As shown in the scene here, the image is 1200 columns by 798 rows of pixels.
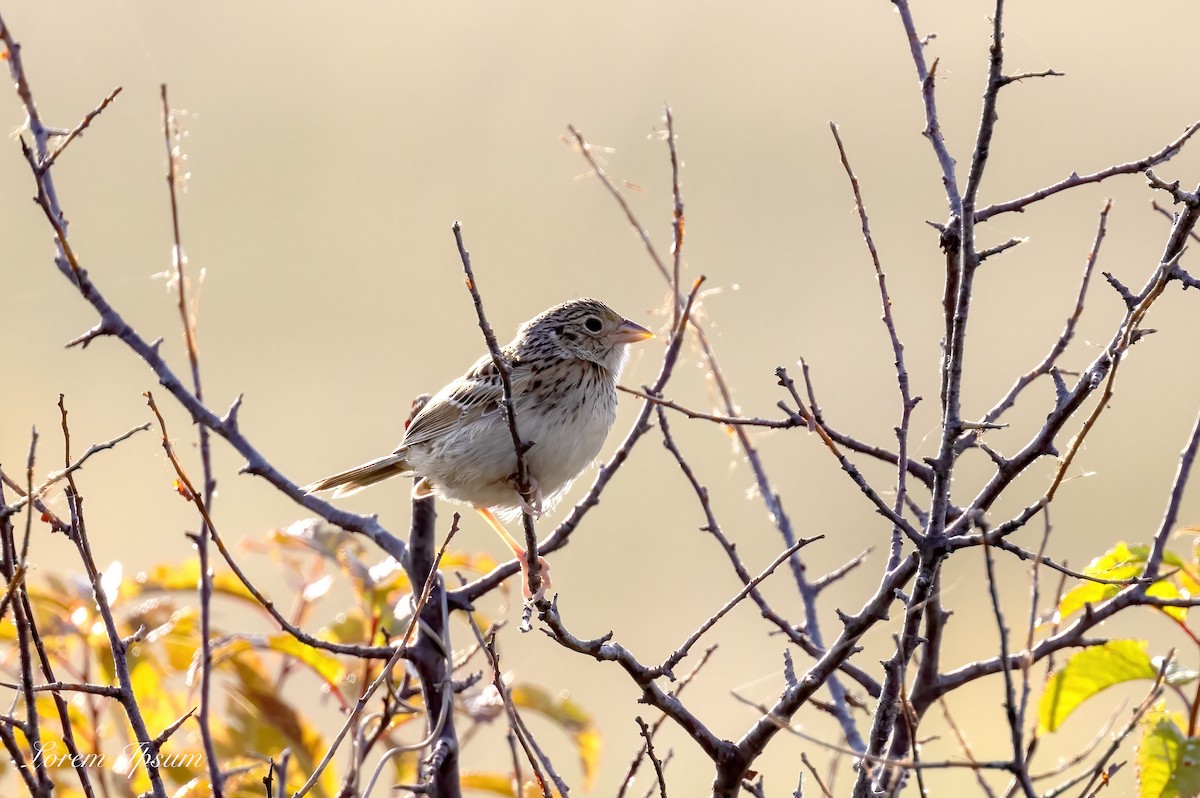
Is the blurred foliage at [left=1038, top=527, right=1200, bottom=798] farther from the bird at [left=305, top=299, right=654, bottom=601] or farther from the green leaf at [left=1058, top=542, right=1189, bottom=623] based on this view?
the bird at [left=305, top=299, right=654, bottom=601]

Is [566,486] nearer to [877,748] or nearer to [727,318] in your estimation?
[877,748]

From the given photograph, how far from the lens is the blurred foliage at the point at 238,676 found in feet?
11.0

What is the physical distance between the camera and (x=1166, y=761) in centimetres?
257

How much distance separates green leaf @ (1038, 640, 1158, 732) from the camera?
9.03ft

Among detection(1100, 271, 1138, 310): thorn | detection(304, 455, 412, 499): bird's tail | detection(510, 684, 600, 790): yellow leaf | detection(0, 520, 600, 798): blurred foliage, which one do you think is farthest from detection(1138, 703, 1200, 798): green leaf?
detection(304, 455, 412, 499): bird's tail

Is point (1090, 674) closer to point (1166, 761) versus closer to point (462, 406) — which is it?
point (1166, 761)

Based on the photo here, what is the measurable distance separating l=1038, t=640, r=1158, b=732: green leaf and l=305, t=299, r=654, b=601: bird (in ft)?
6.31

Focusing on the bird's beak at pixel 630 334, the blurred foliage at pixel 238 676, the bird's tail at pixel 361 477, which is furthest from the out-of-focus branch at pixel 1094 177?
the bird's tail at pixel 361 477

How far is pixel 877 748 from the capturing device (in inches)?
98.3

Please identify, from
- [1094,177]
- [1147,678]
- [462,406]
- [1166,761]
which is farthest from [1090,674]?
[462,406]

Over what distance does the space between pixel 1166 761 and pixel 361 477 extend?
358 cm

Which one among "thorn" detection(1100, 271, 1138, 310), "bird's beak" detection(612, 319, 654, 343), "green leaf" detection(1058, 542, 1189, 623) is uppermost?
"bird's beak" detection(612, 319, 654, 343)

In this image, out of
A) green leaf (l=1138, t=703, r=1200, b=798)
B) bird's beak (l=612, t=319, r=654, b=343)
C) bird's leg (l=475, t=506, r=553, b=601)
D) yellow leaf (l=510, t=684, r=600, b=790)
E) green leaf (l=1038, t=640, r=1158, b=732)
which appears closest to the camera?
green leaf (l=1138, t=703, r=1200, b=798)

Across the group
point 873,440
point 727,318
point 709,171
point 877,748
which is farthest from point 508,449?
point 709,171
